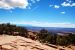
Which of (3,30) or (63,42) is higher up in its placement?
(3,30)

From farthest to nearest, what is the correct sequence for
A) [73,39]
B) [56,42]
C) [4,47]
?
[73,39] < [56,42] < [4,47]

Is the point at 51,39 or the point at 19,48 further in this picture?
the point at 51,39

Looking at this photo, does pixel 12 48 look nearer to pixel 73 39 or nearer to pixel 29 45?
pixel 29 45

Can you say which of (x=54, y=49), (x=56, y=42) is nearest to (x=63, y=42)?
(x=56, y=42)

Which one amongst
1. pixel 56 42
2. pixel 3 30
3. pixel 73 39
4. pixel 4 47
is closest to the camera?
pixel 4 47

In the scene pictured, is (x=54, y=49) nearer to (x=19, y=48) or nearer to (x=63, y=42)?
(x=19, y=48)

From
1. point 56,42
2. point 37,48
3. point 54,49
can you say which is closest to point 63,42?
point 56,42

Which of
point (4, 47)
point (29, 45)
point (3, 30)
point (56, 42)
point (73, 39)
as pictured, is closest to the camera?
point (4, 47)

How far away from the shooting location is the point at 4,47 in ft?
39.4

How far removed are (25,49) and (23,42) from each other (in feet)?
5.91

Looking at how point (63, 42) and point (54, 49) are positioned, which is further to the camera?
point (63, 42)

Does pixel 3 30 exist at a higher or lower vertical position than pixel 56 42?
higher

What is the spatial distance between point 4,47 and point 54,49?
467 cm

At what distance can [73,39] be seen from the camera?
22.2m
